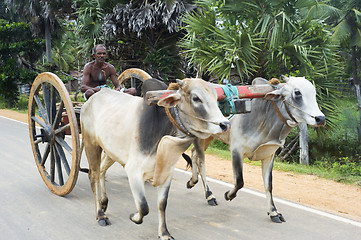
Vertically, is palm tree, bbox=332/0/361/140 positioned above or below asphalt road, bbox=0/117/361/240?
above

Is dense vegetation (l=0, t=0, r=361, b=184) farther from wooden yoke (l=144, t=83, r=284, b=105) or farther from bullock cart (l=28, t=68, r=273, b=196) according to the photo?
wooden yoke (l=144, t=83, r=284, b=105)

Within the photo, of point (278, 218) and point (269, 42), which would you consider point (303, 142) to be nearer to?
point (269, 42)

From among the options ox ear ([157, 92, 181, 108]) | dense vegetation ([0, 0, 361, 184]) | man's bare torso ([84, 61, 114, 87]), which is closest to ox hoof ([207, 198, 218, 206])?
ox ear ([157, 92, 181, 108])

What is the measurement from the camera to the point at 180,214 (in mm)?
4879

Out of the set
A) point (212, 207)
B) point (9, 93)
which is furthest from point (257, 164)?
point (9, 93)

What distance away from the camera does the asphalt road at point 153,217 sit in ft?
13.8

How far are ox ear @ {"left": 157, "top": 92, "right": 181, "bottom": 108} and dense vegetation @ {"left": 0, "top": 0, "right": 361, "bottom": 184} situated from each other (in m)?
4.62

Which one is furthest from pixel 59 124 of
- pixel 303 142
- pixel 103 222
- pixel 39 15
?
pixel 39 15

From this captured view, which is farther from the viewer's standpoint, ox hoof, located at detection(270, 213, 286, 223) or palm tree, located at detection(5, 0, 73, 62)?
palm tree, located at detection(5, 0, 73, 62)

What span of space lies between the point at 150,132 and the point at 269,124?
5.03 ft

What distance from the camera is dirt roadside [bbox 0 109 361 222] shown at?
205 inches

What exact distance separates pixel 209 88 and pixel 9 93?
59.1ft

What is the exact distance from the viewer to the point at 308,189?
607cm

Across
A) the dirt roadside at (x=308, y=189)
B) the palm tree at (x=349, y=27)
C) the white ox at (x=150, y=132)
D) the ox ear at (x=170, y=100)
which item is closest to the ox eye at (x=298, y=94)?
the white ox at (x=150, y=132)
